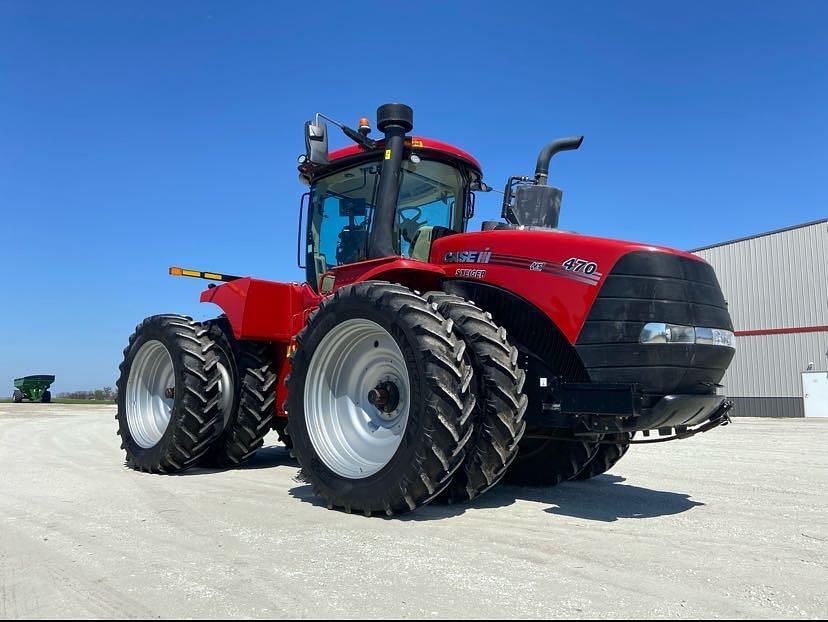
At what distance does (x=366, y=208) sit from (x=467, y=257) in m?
1.46

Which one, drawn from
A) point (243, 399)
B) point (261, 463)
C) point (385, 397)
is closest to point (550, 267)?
point (385, 397)

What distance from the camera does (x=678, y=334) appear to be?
14.5ft

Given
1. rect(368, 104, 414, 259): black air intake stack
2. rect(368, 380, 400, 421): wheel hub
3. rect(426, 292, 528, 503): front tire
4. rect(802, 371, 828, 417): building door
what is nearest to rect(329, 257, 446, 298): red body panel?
rect(368, 104, 414, 259): black air intake stack

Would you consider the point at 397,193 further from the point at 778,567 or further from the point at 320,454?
the point at 778,567

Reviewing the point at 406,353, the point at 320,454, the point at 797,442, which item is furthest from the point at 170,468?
the point at 797,442

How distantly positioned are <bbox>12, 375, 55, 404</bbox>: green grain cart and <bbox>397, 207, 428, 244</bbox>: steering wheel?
36745mm

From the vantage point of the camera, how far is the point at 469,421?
13.7 ft

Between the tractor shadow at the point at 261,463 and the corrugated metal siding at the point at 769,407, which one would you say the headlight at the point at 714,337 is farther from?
the corrugated metal siding at the point at 769,407

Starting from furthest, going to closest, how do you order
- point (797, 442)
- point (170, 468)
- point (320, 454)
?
point (797, 442) → point (170, 468) → point (320, 454)

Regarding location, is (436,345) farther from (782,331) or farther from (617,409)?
(782,331)

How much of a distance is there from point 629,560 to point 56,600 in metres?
2.68

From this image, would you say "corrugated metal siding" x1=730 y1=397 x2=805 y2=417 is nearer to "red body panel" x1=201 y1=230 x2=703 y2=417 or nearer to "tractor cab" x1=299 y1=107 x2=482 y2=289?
"tractor cab" x1=299 y1=107 x2=482 y2=289

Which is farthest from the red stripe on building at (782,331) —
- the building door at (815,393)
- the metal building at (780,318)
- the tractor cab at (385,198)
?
the tractor cab at (385,198)

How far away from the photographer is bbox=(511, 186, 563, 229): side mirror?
18.7 feet
